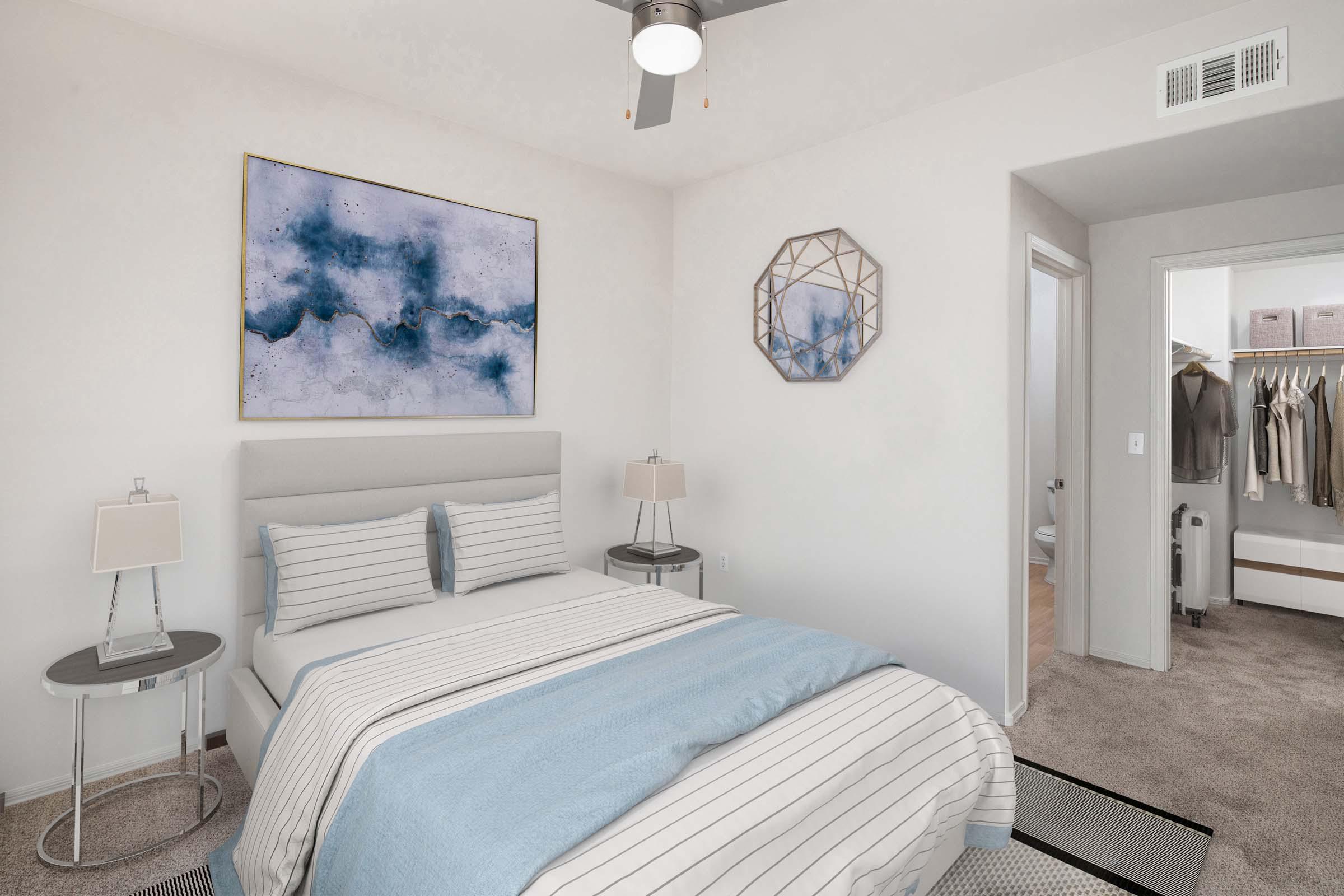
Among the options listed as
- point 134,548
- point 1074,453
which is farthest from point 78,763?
point 1074,453

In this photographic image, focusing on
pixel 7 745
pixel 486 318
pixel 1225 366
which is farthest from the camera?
pixel 1225 366

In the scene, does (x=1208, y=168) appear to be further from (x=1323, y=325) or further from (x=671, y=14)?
(x=1323, y=325)

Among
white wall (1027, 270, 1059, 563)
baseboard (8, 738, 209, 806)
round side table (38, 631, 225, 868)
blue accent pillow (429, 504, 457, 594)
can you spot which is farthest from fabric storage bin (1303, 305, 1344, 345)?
baseboard (8, 738, 209, 806)

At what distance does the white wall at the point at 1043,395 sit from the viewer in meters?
5.62

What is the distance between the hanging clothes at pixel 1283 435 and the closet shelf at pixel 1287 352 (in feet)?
0.62

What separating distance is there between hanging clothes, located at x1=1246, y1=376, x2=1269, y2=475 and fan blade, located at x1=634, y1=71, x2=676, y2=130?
14.4ft

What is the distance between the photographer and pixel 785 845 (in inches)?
53.9

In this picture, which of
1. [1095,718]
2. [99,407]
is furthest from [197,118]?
[1095,718]

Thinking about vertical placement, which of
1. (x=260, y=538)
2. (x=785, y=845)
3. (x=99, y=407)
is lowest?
(x=785, y=845)

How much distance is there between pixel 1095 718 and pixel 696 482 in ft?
7.39

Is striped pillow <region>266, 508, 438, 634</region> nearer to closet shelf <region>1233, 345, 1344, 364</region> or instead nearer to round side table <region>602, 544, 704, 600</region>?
round side table <region>602, 544, 704, 600</region>

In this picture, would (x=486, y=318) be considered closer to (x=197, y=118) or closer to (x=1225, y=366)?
(x=197, y=118)

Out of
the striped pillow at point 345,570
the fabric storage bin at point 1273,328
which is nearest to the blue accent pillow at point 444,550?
the striped pillow at point 345,570

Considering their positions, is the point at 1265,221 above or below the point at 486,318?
above
